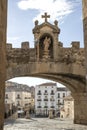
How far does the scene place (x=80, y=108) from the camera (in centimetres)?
1612

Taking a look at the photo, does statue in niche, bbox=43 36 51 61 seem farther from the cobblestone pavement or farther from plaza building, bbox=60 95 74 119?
plaza building, bbox=60 95 74 119

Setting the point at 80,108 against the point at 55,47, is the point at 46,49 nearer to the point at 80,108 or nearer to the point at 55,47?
the point at 55,47

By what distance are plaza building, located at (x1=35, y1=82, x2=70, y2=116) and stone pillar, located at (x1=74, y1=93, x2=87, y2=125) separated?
3974 centimetres

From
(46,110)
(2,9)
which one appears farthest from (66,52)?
(46,110)

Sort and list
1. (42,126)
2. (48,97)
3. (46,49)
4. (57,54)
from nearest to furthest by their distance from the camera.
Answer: (46,49) → (57,54) → (42,126) → (48,97)

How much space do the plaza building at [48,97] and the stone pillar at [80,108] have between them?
130 ft

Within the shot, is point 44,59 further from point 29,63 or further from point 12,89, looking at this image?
point 12,89

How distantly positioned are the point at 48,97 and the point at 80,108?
4170 cm

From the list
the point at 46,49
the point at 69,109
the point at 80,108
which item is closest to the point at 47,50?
the point at 46,49

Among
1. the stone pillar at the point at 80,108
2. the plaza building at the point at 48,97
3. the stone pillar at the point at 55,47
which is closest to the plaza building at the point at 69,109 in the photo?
the stone pillar at the point at 80,108

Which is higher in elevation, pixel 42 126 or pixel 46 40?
pixel 46 40

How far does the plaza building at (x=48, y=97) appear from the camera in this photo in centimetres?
5616

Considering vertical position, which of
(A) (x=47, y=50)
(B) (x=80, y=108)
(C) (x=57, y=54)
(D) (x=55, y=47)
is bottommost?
(B) (x=80, y=108)

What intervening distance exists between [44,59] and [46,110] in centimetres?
4379
